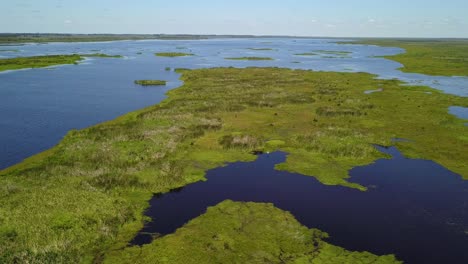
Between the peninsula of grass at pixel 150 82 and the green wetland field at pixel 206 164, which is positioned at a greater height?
the peninsula of grass at pixel 150 82

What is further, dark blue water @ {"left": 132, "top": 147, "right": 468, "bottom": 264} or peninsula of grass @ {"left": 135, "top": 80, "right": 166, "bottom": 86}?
peninsula of grass @ {"left": 135, "top": 80, "right": 166, "bottom": 86}

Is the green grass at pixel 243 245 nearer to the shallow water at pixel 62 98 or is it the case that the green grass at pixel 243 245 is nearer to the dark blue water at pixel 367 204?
the dark blue water at pixel 367 204

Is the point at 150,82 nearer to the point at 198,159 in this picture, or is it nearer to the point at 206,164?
the point at 198,159

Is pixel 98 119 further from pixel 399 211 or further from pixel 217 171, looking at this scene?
pixel 399 211

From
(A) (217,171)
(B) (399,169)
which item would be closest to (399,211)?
(B) (399,169)

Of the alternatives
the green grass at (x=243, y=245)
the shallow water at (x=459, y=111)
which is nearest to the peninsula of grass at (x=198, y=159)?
the green grass at (x=243, y=245)

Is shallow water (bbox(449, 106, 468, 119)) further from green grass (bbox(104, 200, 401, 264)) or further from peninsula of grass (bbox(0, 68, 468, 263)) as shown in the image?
green grass (bbox(104, 200, 401, 264))

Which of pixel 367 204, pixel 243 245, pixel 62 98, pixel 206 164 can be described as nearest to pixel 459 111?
pixel 367 204

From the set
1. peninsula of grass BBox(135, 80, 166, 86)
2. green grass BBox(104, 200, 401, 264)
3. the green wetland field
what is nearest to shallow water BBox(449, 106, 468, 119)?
the green wetland field

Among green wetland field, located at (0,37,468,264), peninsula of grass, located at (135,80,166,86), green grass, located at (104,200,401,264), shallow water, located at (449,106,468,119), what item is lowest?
green grass, located at (104,200,401,264)
